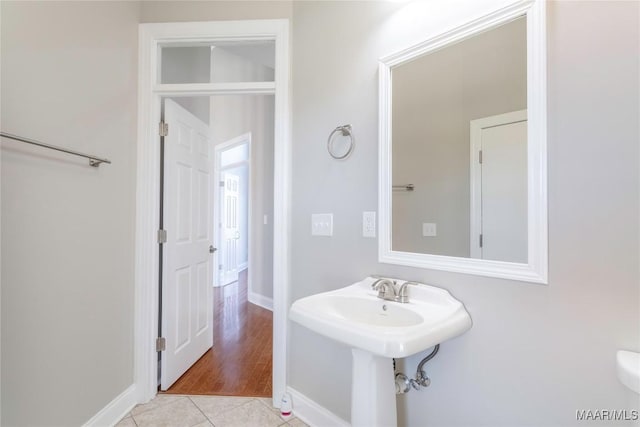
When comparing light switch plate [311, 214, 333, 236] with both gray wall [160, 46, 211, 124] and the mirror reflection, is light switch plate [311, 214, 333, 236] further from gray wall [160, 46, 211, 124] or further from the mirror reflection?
gray wall [160, 46, 211, 124]

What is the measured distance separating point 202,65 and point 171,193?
47.6 inches

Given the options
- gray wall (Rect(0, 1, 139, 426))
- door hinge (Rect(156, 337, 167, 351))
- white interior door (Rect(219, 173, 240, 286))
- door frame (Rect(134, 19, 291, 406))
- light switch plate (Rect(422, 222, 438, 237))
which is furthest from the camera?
white interior door (Rect(219, 173, 240, 286))

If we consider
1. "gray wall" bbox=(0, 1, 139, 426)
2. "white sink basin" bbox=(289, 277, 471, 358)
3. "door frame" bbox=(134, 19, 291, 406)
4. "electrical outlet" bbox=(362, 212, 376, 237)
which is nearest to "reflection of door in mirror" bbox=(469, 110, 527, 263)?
"white sink basin" bbox=(289, 277, 471, 358)

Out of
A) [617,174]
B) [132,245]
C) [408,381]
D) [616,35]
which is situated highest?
[616,35]

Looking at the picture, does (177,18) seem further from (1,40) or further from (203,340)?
(203,340)

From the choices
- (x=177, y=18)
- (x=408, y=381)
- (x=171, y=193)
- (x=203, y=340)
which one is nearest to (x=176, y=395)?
(x=203, y=340)

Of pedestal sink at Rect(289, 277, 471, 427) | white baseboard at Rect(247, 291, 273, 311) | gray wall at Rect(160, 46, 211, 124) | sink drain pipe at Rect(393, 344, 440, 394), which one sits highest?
gray wall at Rect(160, 46, 211, 124)

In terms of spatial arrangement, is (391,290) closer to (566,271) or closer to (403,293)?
(403,293)

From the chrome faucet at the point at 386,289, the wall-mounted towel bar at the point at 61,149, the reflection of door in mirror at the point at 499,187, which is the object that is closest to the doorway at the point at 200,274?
the wall-mounted towel bar at the point at 61,149

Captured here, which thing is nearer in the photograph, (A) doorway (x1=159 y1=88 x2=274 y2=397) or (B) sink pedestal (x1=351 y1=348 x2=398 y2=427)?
(B) sink pedestal (x1=351 y1=348 x2=398 y2=427)

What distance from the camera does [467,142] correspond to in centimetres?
118

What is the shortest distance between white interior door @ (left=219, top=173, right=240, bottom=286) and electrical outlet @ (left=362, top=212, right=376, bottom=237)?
13.3 ft

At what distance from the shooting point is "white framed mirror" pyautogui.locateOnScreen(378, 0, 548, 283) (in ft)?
3.14

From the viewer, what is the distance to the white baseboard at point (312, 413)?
152 cm
